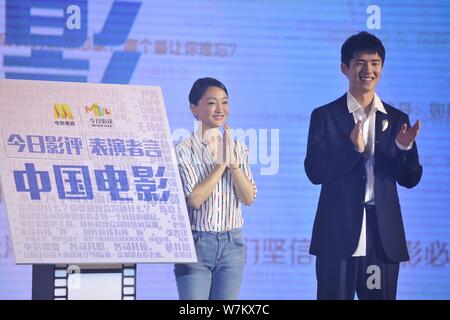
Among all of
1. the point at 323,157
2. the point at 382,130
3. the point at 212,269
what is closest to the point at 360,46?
the point at 382,130

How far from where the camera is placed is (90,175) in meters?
3.75

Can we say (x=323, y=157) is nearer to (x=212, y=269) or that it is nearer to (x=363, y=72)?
(x=363, y=72)

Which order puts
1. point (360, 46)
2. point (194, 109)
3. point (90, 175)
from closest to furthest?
1. point (90, 175)
2. point (194, 109)
3. point (360, 46)

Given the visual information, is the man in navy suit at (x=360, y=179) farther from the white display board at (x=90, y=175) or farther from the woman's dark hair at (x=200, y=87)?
the white display board at (x=90, y=175)

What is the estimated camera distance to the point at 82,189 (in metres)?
3.72

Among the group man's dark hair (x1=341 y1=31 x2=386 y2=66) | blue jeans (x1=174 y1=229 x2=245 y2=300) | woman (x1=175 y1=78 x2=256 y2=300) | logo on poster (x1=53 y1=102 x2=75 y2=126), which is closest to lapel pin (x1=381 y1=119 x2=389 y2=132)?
man's dark hair (x1=341 y1=31 x2=386 y2=66)

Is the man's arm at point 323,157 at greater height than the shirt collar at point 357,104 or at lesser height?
lesser

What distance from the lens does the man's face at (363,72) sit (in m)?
4.01

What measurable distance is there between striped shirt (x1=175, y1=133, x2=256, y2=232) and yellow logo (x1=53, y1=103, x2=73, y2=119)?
0.47 m

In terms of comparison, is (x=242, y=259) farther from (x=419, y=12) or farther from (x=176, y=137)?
(x=419, y=12)

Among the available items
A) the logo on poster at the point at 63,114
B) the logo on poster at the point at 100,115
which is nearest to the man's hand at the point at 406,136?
the logo on poster at the point at 100,115

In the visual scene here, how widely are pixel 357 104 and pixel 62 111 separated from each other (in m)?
1.25

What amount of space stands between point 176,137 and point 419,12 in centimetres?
122

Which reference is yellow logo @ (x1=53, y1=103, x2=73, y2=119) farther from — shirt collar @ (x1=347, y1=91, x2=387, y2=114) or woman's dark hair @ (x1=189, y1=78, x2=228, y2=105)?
shirt collar @ (x1=347, y1=91, x2=387, y2=114)
